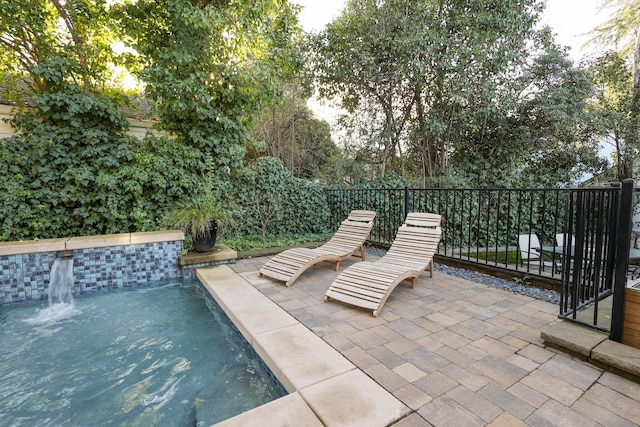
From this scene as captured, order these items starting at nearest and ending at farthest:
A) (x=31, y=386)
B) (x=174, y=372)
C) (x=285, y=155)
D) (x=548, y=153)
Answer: (x=31, y=386) → (x=174, y=372) → (x=548, y=153) → (x=285, y=155)

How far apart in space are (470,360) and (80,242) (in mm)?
5110

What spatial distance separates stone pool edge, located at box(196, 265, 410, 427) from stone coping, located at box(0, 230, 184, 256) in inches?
95.5

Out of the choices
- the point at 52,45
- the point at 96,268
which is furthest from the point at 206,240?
the point at 52,45

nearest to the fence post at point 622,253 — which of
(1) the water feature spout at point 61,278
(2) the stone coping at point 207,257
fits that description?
(2) the stone coping at point 207,257

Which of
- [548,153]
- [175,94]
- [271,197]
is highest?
[175,94]

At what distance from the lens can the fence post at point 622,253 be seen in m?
2.13

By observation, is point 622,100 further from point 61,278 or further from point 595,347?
point 61,278

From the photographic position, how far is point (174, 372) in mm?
2572

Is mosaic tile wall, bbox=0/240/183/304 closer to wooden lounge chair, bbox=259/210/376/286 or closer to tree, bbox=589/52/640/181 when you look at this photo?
wooden lounge chair, bbox=259/210/376/286

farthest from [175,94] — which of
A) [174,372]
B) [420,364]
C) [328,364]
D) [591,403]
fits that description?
[591,403]

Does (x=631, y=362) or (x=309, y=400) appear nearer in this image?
(x=309, y=400)

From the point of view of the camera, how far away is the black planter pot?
16.7 feet

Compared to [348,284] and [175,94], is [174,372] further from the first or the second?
[175,94]

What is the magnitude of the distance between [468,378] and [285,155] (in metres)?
8.75
